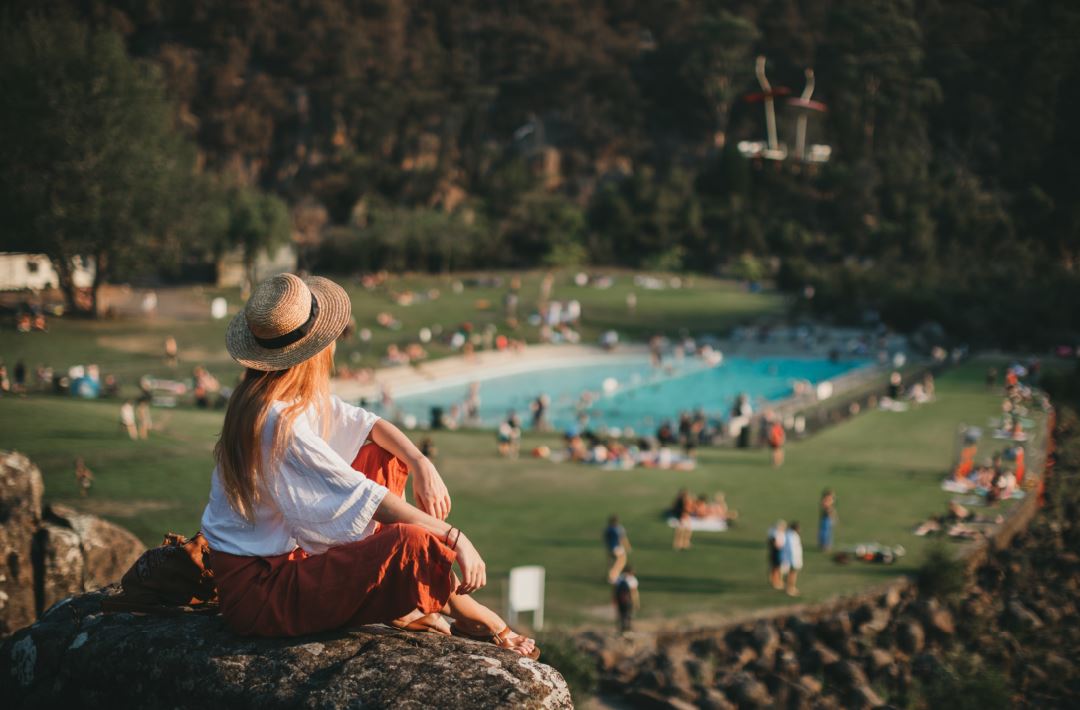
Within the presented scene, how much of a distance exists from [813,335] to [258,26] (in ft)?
170

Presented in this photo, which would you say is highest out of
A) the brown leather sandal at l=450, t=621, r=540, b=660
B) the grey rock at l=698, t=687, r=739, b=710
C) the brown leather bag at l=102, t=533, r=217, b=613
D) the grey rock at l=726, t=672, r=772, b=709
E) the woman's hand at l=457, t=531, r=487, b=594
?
the woman's hand at l=457, t=531, r=487, b=594

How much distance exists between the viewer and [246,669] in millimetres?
3385

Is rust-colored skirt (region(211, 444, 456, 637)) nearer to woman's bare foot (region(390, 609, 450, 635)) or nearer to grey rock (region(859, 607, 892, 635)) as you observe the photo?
woman's bare foot (region(390, 609, 450, 635))

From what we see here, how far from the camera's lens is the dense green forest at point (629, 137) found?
1983 inches

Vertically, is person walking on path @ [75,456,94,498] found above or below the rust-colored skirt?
below

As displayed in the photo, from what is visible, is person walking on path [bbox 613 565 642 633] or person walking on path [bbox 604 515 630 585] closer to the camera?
person walking on path [bbox 613 565 642 633]

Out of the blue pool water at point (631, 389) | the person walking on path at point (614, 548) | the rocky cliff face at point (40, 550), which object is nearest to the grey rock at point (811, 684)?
the person walking on path at point (614, 548)

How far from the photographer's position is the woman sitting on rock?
3.32 metres

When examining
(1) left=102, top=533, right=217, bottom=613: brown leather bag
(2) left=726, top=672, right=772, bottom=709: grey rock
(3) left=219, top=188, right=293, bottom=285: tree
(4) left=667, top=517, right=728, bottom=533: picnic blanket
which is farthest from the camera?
(3) left=219, top=188, right=293, bottom=285: tree

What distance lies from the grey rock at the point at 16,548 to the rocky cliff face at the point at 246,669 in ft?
7.54

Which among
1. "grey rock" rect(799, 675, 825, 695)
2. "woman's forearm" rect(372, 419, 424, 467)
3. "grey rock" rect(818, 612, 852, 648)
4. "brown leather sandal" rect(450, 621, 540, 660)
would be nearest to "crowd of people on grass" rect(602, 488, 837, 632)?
"grey rock" rect(818, 612, 852, 648)

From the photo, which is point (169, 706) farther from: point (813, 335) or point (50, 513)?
point (813, 335)

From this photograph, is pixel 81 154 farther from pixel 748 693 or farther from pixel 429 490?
pixel 429 490

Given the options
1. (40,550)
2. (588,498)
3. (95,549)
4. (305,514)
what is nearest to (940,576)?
(588,498)
